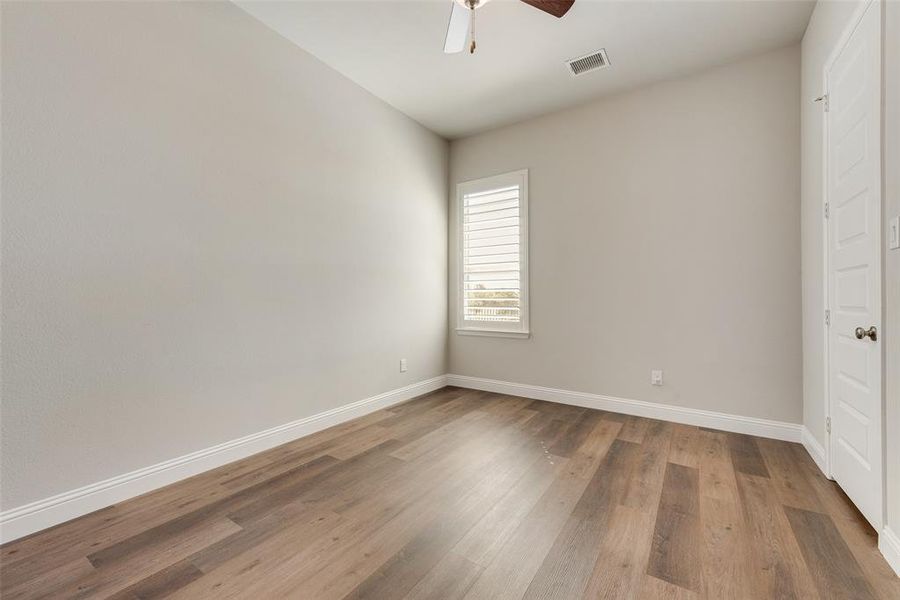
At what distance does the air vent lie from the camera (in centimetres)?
294

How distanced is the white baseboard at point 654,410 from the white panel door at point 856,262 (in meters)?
0.71

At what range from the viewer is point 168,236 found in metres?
2.20

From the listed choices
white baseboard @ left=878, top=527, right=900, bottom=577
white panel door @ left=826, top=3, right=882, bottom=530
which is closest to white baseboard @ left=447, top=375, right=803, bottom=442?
white panel door @ left=826, top=3, right=882, bottom=530

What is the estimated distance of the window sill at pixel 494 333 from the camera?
4043 mm

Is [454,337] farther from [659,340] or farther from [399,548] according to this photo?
[399,548]

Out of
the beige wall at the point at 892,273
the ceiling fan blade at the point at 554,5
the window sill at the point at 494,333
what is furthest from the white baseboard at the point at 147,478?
the beige wall at the point at 892,273

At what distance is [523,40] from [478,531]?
3197mm

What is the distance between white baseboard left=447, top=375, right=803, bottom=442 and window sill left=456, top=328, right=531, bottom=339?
516mm

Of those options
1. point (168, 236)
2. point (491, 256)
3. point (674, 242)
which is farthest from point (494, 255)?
point (168, 236)

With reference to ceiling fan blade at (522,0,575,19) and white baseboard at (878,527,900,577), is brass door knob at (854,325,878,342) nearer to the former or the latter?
white baseboard at (878,527,900,577)

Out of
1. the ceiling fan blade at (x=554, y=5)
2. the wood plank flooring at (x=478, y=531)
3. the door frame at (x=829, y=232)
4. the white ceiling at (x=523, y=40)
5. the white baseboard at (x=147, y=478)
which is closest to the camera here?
the wood plank flooring at (x=478, y=531)

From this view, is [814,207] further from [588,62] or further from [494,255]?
[494,255]

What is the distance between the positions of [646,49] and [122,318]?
12.9 ft

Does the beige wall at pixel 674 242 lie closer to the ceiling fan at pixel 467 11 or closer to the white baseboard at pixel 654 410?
the white baseboard at pixel 654 410
